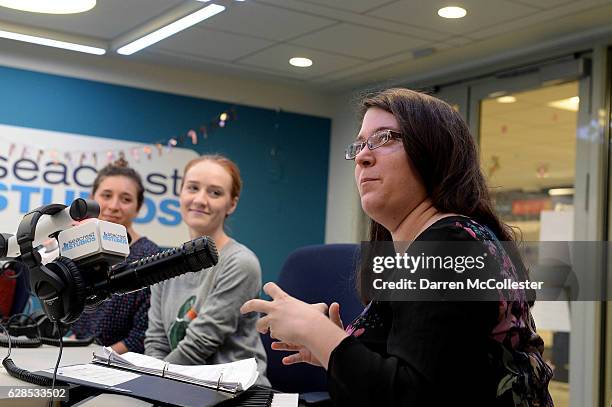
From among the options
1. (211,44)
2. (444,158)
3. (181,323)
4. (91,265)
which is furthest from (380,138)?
(211,44)

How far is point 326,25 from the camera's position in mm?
4648

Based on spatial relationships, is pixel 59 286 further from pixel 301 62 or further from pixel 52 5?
pixel 301 62

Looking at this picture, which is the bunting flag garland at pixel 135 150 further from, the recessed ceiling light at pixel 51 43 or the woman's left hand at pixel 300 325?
the woman's left hand at pixel 300 325

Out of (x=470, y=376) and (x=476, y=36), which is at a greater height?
(x=476, y=36)

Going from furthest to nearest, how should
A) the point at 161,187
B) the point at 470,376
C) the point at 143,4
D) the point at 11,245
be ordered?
the point at 161,187 < the point at 143,4 < the point at 11,245 < the point at 470,376

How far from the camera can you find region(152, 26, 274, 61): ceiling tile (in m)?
5.00

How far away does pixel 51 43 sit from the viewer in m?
5.33

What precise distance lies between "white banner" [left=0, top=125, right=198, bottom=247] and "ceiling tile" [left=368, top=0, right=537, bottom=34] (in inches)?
92.7

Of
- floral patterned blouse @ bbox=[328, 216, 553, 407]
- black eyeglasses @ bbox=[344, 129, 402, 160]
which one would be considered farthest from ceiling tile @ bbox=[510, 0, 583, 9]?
floral patterned blouse @ bbox=[328, 216, 553, 407]

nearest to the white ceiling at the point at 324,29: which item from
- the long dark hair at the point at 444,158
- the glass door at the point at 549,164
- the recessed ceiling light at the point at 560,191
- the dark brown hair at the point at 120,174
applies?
the glass door at the point at 549,164

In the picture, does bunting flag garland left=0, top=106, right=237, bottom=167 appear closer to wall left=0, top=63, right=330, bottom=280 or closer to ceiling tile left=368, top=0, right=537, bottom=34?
wall left=0, top=63, right=330, bottom=280

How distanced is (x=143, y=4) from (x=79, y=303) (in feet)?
11.9

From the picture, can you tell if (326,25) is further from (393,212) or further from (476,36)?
(393,212)

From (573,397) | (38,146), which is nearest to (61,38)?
(38,146)
